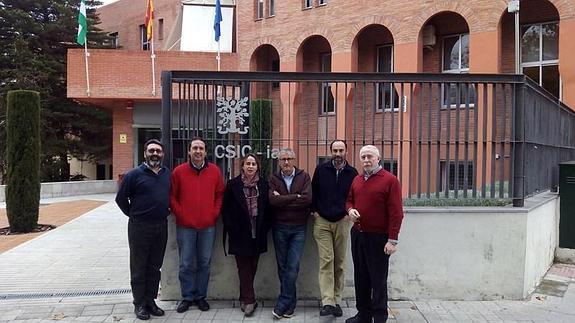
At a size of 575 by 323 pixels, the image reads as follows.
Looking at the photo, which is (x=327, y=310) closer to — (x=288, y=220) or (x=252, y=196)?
(x=288, y=220)

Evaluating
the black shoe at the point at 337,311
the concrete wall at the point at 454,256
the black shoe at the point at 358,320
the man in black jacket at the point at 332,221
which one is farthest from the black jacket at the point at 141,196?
the black shoe at the point at 358,320

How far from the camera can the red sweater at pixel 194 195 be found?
541 centimetres

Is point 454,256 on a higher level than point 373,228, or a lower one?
lower

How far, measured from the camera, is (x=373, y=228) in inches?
190

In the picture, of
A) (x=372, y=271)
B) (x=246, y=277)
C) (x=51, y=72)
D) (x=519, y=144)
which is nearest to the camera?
(x=372, y=271)

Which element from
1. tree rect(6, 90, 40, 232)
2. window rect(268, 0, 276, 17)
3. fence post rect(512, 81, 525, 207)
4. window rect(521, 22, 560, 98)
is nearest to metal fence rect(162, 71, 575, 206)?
fence post rect(512, 81, 525, 207)

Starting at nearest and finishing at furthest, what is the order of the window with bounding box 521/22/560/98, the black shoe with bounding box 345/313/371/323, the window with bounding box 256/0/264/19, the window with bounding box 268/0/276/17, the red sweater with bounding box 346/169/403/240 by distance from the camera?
1. the red sweater with bounding box 346/169/403/240
2. the black shoe with bounding box 345/313/371/323
3. the window with bounding box 521/22/560/98
4. the window with bounding box 268/0/276/17
5. the window with bounding box 256/0/264/19

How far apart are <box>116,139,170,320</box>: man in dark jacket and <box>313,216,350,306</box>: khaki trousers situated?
163 cm

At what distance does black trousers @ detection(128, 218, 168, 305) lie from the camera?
206 inches

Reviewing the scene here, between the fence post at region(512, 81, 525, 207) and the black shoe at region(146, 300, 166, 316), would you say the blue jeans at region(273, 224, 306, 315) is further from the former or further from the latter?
the fence post at region(512, 81, 525, 207)

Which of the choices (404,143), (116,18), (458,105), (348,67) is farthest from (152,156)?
(116,18)

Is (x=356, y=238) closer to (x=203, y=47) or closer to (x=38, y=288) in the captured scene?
(x=38, y=288)

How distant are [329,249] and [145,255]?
1916 millimetres

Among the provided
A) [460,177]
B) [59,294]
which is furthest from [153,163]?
[460,177]
